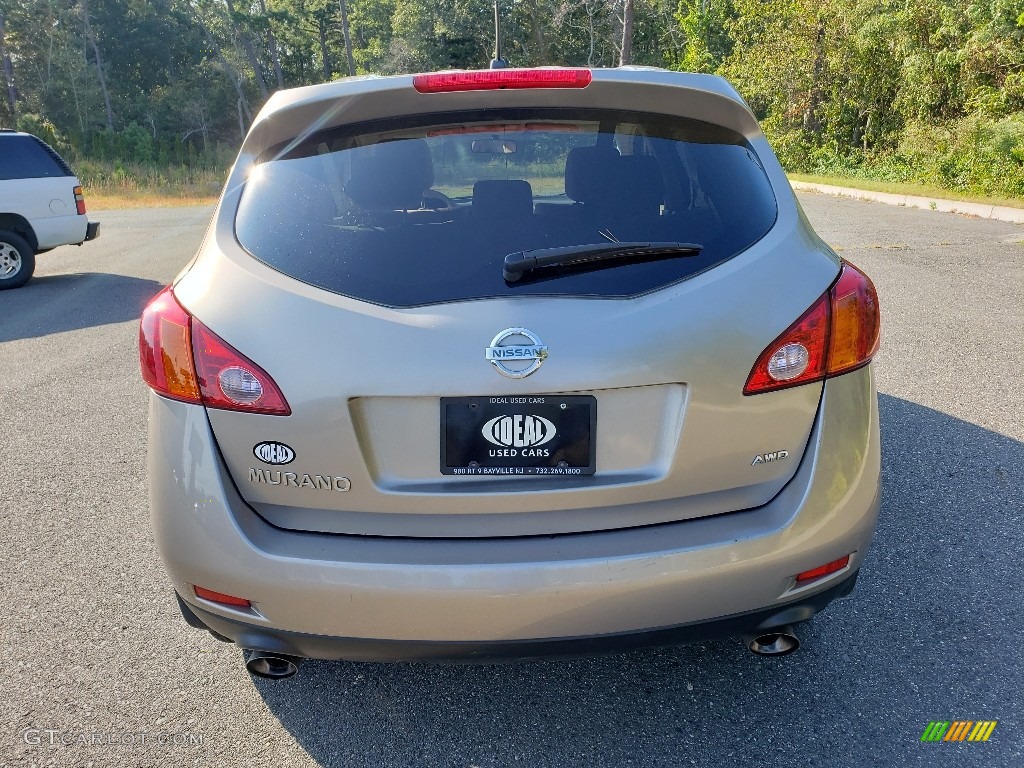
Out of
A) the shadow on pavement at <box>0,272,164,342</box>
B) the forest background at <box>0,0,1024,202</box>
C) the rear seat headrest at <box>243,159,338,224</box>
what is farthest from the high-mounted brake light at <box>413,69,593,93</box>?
the forest background at <box>0,0,1024,202</box>

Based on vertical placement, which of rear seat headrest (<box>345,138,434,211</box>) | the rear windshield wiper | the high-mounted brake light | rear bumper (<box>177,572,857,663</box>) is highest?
the high-mounted brake light

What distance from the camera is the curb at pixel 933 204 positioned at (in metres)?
15.2

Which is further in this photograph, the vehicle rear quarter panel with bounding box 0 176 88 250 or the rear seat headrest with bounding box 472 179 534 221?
the vehicle rear quarter panel with bounding box 0 176 88 250

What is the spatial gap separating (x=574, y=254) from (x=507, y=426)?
17.7 inches

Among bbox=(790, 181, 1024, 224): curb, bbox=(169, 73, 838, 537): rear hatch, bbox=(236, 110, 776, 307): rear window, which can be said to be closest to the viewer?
bbox=(169, 73, 838, 537): rear hatch

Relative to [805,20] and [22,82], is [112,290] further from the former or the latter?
[22,82]

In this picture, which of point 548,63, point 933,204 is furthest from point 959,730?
point 548,63

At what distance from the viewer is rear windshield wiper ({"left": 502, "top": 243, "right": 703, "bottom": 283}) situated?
1.96m

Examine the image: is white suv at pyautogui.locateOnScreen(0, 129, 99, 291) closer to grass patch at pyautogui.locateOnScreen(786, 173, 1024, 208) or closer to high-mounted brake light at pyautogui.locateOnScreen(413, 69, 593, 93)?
high-mounted brake light at pyautogui.locateOnScreen(413, 69, 593, 93)

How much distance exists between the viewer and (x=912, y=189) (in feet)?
69.5

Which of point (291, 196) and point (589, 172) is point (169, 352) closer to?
point (291, 196)

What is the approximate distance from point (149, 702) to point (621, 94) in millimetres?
2248

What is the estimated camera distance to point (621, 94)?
2211mm

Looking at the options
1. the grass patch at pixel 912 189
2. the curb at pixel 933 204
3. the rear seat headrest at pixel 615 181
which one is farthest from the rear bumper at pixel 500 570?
the grass patch at pixel 912 189
